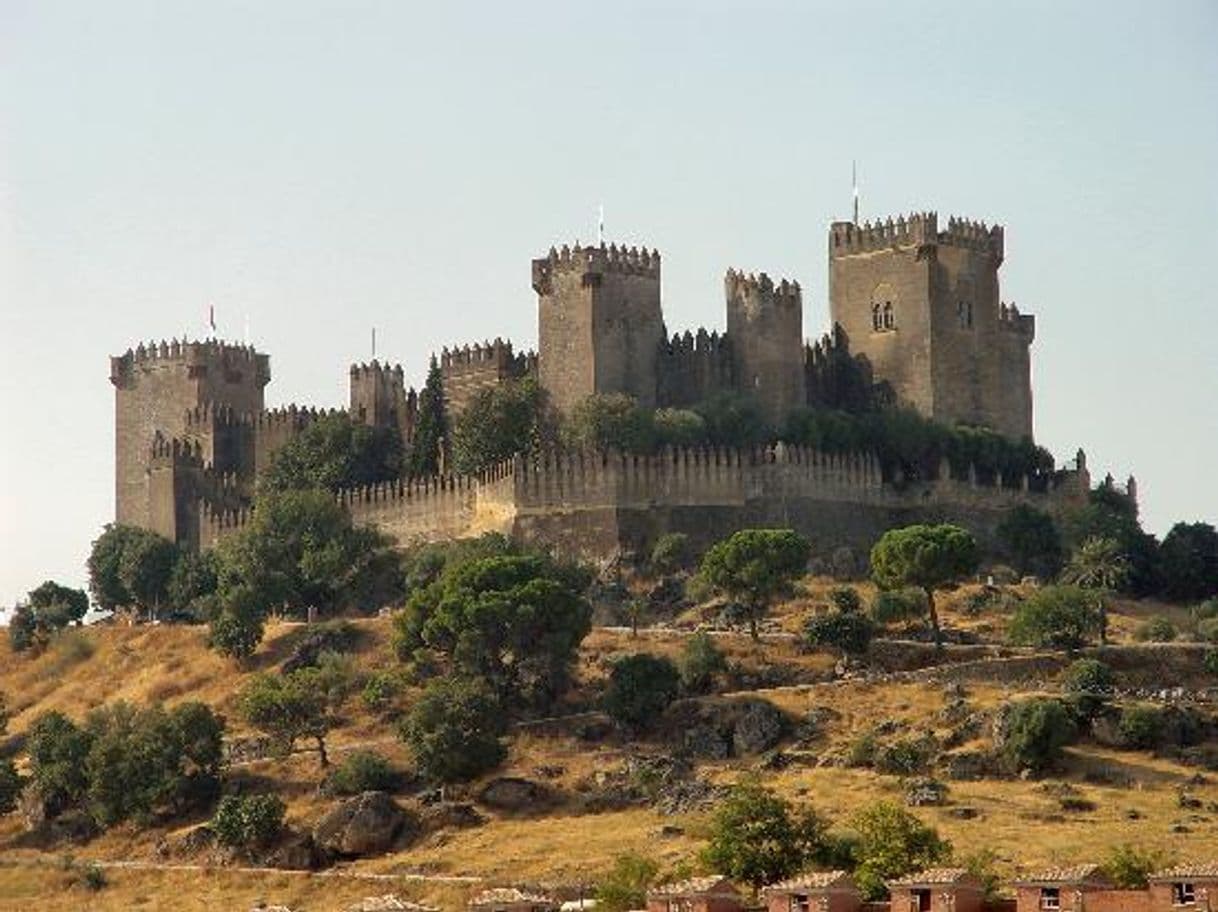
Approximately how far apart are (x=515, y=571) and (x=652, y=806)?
494 inches

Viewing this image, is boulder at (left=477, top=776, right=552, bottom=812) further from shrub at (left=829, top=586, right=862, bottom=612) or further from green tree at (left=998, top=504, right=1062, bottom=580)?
green tree at (left=998, top=504, right=1062, bottom=580)

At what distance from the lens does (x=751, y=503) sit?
4587 inches

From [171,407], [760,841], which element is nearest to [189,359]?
[171,407]

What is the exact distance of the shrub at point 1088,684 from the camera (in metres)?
96.6

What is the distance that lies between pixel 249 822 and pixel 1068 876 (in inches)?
1215

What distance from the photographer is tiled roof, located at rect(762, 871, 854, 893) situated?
7225 cm

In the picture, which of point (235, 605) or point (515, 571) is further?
point (235, 605)

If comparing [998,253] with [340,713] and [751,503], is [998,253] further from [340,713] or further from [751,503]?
[340,713]

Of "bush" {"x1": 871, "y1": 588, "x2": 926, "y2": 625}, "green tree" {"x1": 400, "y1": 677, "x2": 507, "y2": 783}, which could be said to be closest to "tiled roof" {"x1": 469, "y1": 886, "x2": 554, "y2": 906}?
"green tree" {"x1": 400, "y1": 677, "x2": 507, "y2": 783}

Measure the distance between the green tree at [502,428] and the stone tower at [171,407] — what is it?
42.6 feet

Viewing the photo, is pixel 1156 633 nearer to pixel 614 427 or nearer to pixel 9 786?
pixel 614 427

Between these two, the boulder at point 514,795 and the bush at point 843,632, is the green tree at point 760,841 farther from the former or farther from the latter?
the bush at point 843,632

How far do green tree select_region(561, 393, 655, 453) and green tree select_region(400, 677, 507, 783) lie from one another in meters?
18.0

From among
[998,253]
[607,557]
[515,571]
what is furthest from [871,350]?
[515,571]
